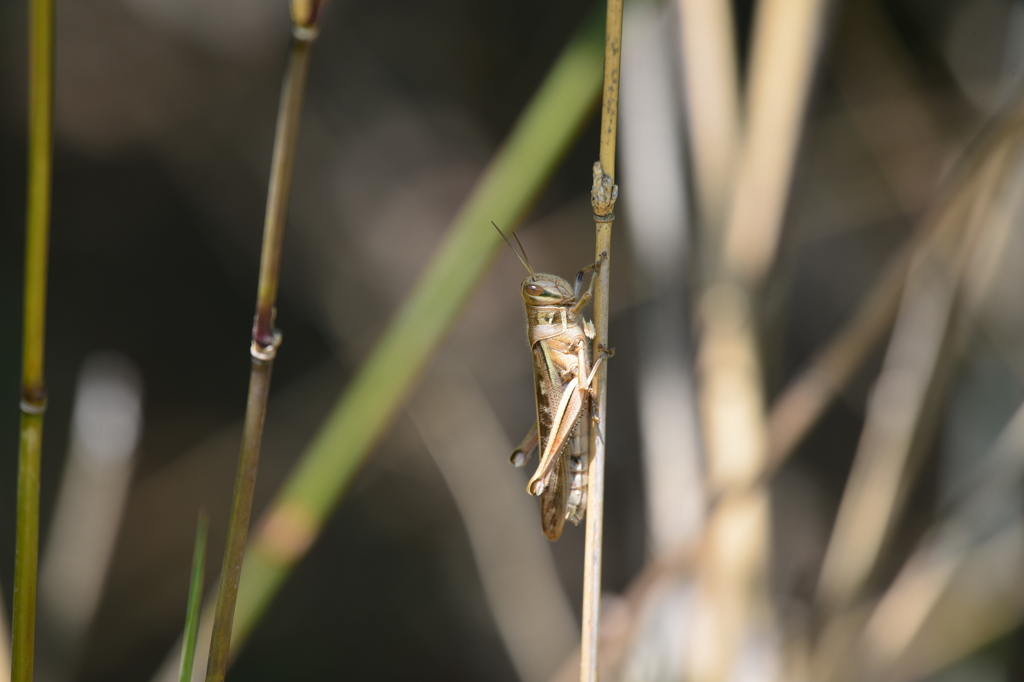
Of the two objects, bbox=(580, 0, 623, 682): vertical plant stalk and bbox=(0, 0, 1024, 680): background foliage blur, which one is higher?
bbox=(0, 0, 1024, 680): background foliage blur

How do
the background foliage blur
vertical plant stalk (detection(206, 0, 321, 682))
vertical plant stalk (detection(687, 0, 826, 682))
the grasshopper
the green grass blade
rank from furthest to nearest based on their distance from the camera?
the background foliage blur < vertical plant stalk (detection(687, 0, 826, 682)) < the grasshopper < the green grass blade < vertical plant stalk (detection(206, 0, 321, 682))

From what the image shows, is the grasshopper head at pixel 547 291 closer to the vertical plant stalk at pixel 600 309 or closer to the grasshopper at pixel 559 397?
the grasshopper at pixel 559 397

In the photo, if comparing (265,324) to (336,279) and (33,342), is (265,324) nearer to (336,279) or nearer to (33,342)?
(33,342)

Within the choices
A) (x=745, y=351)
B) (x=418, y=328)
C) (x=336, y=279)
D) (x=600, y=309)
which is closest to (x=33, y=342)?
(x=418, y=328)

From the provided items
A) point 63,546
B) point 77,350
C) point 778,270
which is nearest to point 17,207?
point 77,350

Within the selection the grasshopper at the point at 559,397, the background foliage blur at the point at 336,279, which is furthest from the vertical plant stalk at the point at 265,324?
the background foliage blur at the point at 336,279

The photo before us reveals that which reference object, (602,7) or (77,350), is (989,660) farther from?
(77,350)

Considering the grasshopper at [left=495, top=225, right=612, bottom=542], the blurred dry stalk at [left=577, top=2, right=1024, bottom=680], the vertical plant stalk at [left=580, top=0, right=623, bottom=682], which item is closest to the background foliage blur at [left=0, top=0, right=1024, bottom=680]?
the blurred dry stalk at [left=577, top=2, right=1024, bottom=680]

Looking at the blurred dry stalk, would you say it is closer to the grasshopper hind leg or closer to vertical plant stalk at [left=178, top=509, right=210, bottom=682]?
the grasshopper hind leg
